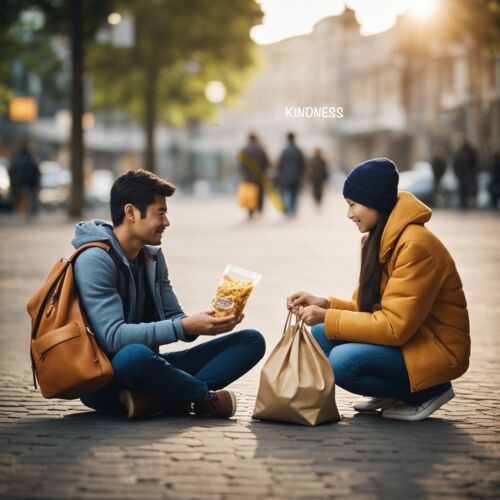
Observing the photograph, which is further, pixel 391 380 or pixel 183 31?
pixel 183 31

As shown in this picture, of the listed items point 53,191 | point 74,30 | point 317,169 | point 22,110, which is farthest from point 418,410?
point 22,110

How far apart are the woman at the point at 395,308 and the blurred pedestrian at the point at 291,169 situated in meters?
24.2

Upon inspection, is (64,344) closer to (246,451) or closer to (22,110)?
(246,451)

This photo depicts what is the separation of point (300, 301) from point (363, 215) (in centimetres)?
52

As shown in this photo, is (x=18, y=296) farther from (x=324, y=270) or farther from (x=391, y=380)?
(x=391, y=380)

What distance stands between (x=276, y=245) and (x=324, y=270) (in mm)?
4670

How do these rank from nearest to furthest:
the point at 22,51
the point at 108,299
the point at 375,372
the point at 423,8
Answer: the point at 108,299 → the point at 375,372 → the point at 22,51 → the point at 423,8

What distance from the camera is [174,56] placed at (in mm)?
44656

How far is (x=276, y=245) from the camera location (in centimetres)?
1925

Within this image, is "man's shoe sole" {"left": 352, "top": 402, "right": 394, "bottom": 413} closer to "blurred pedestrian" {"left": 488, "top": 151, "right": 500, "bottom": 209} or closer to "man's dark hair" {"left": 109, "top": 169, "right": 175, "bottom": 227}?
"man's dark hair" {"left": 109, "top": 169, "right": 175, "bottom": 227}

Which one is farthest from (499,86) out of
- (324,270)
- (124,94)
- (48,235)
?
(324,270)

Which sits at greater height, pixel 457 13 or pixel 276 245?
pixel 457 13

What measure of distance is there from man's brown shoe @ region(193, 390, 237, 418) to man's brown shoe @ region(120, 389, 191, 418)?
0.09m

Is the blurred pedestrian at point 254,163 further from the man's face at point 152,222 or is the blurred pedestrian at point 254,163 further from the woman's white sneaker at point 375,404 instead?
the man's face at point 152,222
